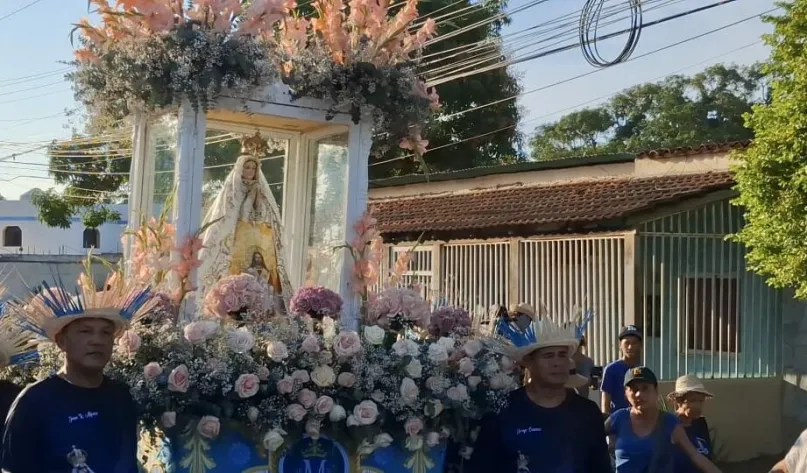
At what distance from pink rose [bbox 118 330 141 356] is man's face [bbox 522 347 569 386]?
1826 millimetres

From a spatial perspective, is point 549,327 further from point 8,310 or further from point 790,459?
point 8,310

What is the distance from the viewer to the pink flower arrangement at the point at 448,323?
17.7 ft

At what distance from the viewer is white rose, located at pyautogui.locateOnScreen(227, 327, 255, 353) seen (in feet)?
15.0

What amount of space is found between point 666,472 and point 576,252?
6.82m

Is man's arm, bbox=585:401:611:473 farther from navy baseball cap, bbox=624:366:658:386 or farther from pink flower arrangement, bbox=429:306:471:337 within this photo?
pink flower arrangement, bbox=429:306:471:337

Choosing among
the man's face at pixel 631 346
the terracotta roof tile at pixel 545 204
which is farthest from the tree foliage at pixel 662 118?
the man's face at pixel 631 346

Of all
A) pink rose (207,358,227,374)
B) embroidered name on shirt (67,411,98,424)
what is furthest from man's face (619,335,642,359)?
embroidered name on shirt (67,411,98,424)

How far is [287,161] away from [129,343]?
2719mm

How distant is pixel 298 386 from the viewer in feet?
15.3

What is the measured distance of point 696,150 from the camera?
1287 centimetres

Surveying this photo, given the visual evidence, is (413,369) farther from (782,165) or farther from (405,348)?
(782,165)

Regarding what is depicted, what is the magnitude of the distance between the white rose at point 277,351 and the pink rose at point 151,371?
1.70 feet

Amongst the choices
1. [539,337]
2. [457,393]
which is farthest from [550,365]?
[457,393]

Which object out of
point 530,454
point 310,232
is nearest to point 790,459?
point 530,454
